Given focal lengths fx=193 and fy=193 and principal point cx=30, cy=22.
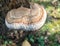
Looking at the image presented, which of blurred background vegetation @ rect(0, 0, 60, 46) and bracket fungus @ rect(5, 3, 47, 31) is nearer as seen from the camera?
bracket fungus @ rect(5, 3, 47, 31)

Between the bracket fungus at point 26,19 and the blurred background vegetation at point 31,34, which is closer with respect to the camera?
the bracket fungus at point 26,19

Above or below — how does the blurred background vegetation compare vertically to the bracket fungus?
below

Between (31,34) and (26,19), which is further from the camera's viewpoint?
(31,34)

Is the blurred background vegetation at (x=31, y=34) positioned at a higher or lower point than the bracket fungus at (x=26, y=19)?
lower

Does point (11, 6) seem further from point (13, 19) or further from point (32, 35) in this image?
point (32, 35)
